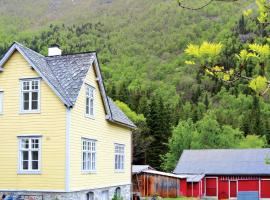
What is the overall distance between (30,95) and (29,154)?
2.99m

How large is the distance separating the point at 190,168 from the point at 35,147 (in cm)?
3074

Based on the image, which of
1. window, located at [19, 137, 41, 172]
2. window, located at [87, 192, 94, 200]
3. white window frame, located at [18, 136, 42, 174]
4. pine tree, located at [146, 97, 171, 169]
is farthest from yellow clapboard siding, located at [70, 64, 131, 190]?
pine tree, located at [146, 97, 171, 169]

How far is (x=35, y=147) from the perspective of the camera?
24.0 metres

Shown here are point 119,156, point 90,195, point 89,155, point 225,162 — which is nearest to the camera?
point 90,195

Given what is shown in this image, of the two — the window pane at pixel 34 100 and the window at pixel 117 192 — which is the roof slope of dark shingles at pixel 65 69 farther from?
the window at pixel 117 192

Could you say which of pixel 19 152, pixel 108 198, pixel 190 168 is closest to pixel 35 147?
pixel 19 152

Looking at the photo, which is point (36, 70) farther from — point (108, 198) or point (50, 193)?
point (108, 198)

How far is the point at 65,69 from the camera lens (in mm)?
25672

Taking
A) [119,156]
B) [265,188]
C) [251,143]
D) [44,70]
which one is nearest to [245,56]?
[44,70]

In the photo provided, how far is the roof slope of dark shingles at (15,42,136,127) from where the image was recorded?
2389 cm

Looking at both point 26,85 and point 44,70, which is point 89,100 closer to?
point 44,70

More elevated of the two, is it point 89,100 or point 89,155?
point 89,100

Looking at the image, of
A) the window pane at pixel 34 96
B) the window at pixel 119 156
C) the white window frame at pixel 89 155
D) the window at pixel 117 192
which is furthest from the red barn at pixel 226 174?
the window pane at pixel 34 96

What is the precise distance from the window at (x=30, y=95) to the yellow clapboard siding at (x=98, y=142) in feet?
6.86
